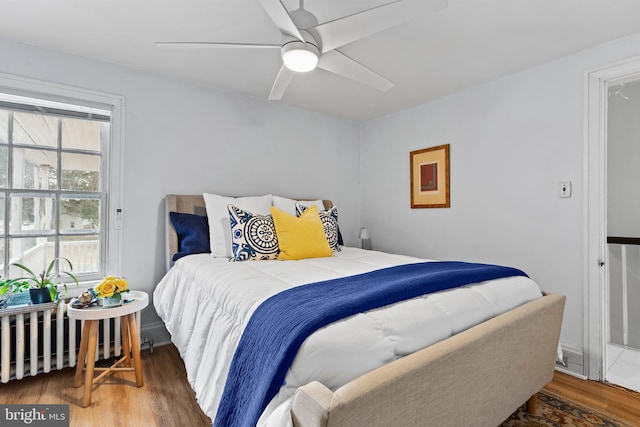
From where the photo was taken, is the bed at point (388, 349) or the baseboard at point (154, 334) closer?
the bed at point (388, 349)

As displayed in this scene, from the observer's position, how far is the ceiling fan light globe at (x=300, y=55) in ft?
5.32

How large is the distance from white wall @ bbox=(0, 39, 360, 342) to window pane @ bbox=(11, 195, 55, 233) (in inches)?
19.4

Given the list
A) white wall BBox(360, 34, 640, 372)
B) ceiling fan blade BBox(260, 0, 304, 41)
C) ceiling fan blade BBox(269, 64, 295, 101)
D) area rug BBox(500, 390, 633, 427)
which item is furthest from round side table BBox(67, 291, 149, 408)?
white wall BBox(360, 34, 640, 372)

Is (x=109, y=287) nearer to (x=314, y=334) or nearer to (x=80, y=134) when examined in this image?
(x=80, y=134)

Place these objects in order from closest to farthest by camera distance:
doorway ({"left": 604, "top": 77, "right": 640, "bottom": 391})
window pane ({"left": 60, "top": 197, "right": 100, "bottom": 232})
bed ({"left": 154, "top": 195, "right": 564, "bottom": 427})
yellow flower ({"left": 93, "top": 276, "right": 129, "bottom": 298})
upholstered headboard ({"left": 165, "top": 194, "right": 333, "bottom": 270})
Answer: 1. bed ({"left": 154, "top": 195, "right": 564, "bottom": 427})
2. yellow flower ({"left": 93, "top": 276, "right": 129, "bottom": 298})
3. window pane ({"left": 60, "top": 197, "right": 100, "bottom": 232})
4. upholstered headboard ({"left": 165, "top": 194, "right": 333, "bottom": 270})
5. doorway ({"left": 604, "top": 77, "right": 640, "bottom": 391})

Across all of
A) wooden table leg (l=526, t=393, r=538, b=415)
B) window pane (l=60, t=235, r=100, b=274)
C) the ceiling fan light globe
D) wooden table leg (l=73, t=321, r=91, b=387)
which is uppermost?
the ceiling fan light globe

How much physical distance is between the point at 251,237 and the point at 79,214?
1396 millimetres

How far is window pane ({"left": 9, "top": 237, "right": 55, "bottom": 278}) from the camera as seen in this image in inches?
91.0

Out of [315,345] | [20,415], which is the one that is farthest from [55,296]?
[315,345]

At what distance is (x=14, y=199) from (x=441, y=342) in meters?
2.89

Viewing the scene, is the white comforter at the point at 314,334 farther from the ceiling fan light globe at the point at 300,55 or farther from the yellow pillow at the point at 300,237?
the ceiling fan light globe at the point at 300,55

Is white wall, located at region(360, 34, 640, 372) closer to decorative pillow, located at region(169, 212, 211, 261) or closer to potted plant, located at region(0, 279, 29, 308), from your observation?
decorative pillow, located at region(169, 212, 211, 261)

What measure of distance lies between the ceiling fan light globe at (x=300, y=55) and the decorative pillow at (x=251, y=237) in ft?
3.73

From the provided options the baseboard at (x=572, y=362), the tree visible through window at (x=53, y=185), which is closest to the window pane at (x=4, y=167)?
the tree visible through window at (x=53, y=185)
